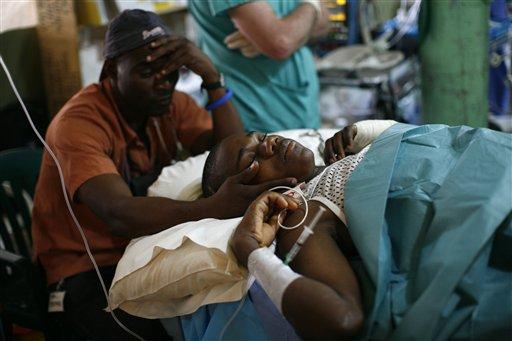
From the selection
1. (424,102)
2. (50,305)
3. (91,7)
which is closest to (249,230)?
(50,305)

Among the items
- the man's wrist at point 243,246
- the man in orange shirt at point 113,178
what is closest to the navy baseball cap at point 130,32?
the man in orange shirt at point 113,178

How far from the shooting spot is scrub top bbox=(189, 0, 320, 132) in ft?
7.50

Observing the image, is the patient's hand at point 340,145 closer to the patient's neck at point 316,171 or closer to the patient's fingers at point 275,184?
the patient's neck at point 316,171

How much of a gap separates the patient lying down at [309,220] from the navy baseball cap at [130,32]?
1.40 ft

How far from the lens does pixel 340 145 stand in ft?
5.86

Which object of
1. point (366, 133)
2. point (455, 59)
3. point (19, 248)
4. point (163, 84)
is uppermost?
point (163, 84)

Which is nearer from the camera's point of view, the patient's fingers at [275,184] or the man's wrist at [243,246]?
the man's wrist at [243,246]

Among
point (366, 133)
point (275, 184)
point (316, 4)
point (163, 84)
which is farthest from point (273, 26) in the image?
point (275, 184)

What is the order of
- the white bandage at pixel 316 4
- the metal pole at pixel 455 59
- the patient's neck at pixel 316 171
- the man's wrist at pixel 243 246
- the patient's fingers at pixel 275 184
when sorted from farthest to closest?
the metal pole at pixel 455 59 → the white bandage at pixel 316 4 → the patient's neck at pixel 316 171 → the patient's fingers at pixel 275 184 → the man's wrist at pixel 243 246

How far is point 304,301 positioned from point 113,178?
0.76 metres

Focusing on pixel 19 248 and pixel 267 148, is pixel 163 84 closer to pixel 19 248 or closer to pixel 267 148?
pixel 267 148

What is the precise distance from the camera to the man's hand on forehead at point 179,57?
1.86 metres

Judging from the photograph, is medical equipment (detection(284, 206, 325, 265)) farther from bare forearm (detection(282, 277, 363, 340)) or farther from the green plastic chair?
the green plastic chair

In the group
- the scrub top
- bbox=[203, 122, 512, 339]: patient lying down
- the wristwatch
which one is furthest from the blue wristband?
bbox=[203, 122, 512, 339]: patient lying down
